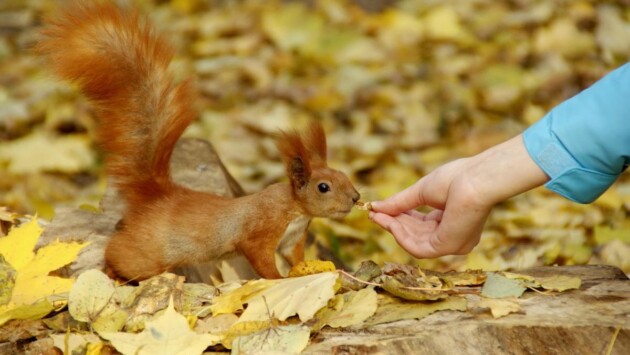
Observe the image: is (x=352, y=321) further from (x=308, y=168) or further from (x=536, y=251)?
(x=536, y=251)

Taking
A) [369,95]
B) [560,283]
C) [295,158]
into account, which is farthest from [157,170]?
[369,95]

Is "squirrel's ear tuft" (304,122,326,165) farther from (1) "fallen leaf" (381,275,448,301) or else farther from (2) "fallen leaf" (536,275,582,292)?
(2) "fallen leaf" (536,275,582,292)

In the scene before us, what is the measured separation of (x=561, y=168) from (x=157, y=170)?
0.92m

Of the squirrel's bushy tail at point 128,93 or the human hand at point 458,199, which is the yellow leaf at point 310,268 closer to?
the human hand at point 458,199

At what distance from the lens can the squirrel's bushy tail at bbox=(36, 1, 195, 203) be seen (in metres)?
1.95

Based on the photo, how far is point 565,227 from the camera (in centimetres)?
279

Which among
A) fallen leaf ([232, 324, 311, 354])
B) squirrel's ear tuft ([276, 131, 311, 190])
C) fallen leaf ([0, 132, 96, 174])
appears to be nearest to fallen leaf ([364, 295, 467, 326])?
fallen leaf ([232, 324, 311, 354])

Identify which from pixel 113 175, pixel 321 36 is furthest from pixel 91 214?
pixel 321 36

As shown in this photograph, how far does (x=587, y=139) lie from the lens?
1.51 metres

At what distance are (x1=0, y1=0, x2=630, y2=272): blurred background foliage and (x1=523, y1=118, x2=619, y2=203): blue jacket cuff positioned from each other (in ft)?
2.42

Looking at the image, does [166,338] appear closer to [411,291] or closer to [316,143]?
[411,291]

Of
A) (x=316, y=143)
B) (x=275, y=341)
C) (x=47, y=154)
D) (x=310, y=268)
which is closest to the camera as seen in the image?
(x=275, y=341)

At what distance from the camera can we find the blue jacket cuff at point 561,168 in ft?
5.08

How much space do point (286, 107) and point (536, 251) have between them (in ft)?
5.38
